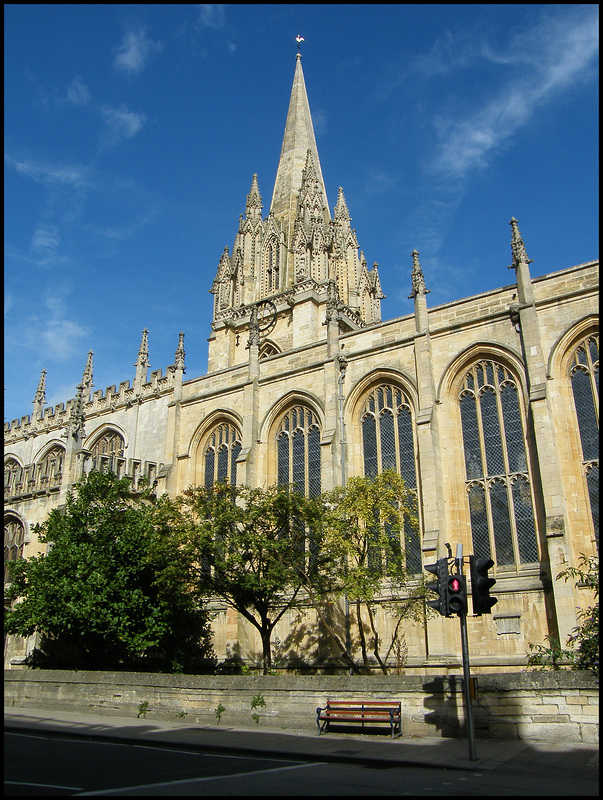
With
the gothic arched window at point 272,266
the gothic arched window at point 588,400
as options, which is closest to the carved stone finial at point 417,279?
the gothic arched window at point 588,400

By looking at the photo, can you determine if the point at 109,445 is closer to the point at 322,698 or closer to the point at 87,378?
the point at 87,378

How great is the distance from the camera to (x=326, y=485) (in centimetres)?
2370

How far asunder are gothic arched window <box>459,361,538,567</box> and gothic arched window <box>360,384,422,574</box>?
6.50 ft

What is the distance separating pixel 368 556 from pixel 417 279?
33.6 ft

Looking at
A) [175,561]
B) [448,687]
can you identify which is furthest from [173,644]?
[448,687]

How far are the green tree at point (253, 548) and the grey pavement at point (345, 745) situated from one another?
4.23 meters

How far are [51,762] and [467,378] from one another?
17.1m

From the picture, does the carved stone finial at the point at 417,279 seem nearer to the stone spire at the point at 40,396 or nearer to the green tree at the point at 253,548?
the green tree at the point at 253,548

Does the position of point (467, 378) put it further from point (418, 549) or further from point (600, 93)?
point (600, 93)

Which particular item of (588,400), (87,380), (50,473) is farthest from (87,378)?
(588,400)

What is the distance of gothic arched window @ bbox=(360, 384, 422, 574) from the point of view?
2336cm

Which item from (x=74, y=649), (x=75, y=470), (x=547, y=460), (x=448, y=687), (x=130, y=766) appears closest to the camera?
(x=130, y=766)

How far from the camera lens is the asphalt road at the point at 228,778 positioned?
791 centimetres

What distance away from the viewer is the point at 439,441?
2247cm
